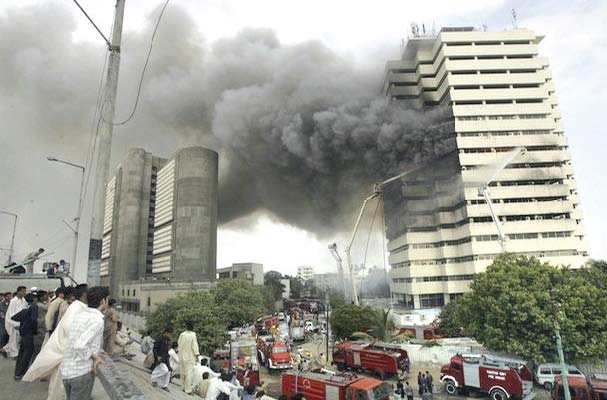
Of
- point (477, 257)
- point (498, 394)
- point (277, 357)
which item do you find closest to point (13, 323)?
point (277, 357)

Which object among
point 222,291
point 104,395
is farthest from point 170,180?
point 104,395

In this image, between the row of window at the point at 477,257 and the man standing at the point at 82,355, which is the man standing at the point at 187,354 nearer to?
the man standing at the point at 82,355

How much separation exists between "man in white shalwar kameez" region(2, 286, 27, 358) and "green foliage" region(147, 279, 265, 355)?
20.5 metres

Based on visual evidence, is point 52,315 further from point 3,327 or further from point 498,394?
point 498,394

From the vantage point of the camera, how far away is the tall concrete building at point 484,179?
175 ft

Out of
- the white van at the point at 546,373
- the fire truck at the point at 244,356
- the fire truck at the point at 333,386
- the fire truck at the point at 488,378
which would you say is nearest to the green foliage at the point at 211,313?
the fire truck at the point at 244,356

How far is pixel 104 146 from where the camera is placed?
9438mm

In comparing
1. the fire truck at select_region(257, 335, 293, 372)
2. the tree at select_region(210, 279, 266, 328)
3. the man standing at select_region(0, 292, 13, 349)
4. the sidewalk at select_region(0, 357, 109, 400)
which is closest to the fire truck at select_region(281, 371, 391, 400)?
the fire truck at select_region(257, 335, 293, 372)

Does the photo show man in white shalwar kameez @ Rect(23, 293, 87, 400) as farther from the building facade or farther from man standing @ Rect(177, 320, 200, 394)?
the building facade

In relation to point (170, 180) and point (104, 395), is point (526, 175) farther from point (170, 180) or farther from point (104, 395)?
point (170, 180)

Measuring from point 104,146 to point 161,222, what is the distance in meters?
89.6

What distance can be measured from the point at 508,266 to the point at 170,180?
82250 mm

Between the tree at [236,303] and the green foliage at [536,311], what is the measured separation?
22.2m

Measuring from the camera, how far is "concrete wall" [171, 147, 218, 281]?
81375 millimetres
